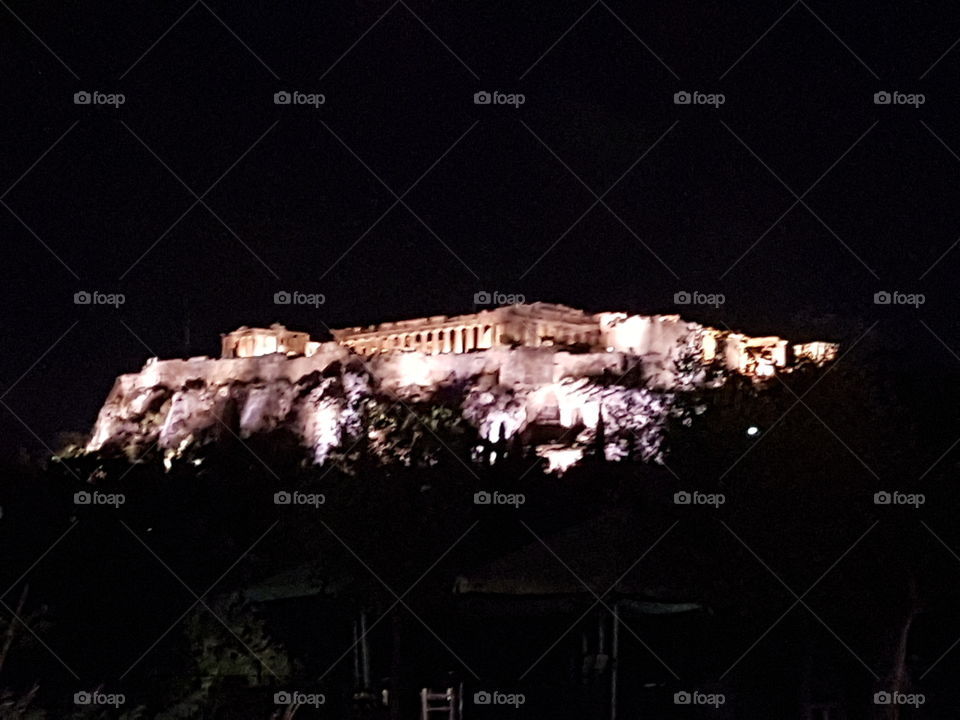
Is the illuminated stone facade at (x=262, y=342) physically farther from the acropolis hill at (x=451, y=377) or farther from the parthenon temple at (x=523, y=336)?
the acropolis hill at (x=451, y=377)

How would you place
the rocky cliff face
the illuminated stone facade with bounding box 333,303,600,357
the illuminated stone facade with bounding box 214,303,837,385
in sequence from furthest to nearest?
1. the illuminated stone facade with bounding box 333,303,600,357
2. the illuminated stone facade with bounding box 214,303,837,385
3. the rocky cliff face

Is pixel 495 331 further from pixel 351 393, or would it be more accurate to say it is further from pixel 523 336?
pixel 351 393

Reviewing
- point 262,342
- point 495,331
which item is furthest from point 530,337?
point 262,342

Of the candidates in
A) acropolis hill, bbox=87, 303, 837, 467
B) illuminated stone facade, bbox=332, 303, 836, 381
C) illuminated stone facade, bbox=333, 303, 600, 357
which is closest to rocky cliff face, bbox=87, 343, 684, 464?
acropolis hill, bbox=87, 303, 837, 467

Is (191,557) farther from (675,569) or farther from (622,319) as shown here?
(622,319)

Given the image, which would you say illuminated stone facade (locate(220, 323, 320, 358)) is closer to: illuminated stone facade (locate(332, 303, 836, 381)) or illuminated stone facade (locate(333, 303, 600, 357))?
illuminated stone facade (locate(332, 303, 836, 381))

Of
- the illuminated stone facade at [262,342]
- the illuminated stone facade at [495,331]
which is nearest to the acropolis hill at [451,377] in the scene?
the illuminated stone facade at [495,331]
